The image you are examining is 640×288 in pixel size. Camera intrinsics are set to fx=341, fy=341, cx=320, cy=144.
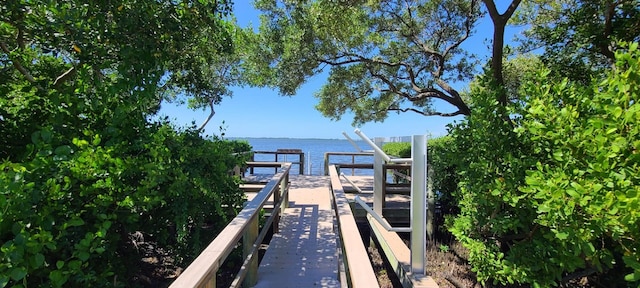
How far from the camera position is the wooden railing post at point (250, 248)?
9.32ft

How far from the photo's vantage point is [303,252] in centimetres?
381

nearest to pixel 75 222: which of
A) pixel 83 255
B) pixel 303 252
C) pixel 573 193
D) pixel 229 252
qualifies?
pixel 83 255

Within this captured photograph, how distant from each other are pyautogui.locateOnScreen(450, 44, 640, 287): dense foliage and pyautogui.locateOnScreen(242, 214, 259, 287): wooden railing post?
A: 6.06 feet

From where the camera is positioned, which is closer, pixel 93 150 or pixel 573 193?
pixel 573 193

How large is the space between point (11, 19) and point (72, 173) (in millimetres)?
1419

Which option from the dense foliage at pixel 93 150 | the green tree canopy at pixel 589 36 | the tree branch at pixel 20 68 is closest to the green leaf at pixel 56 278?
the dense foliage at pixel 93 150

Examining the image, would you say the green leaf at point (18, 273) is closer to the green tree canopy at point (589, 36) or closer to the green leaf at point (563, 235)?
the green leaf at point (563, 235)

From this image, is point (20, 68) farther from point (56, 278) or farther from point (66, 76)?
point (56, 278)

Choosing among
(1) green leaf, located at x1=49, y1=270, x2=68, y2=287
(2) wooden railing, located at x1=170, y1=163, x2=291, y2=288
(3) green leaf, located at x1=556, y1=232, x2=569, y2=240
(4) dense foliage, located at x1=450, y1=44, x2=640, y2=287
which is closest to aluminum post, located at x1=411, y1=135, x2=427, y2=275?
(4) dense foliage, located at x1=450, y1=44, x2=640, y2=287

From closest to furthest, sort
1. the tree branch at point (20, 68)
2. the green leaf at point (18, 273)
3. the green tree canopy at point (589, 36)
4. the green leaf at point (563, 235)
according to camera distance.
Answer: the green leaf at point (18, 273) → the green leaf at point (563, 235) → the tree branch at point (20, 68) → the green tree canopy at point (589, 36)

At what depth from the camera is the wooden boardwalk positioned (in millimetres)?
3146

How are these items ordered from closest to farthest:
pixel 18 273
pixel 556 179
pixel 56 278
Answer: pixel 18 273
pixel 56 278
pixel 556 179

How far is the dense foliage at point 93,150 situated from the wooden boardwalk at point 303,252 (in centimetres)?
75

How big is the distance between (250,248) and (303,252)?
1.09 m
